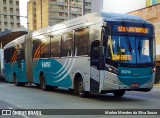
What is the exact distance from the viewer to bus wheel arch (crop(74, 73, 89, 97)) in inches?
667

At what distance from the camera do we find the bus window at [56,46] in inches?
778

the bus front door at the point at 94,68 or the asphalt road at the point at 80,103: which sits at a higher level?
the bus front door at the point at 94,68

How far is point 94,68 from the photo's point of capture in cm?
1572

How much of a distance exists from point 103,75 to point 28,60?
11.8 meters

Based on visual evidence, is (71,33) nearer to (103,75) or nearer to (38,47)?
(103,75)

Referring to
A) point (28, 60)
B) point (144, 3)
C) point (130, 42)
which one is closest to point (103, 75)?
point (130, 42)

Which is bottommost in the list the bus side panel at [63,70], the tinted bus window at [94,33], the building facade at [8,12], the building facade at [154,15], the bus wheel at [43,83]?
the bus wheel at [43,83]

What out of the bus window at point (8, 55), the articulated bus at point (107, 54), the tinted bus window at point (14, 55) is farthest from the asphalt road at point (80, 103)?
the bus window at point (8, 55)

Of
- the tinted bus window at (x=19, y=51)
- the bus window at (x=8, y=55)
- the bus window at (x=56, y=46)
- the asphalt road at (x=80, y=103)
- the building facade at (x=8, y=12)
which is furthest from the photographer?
the building facade at (x=8, y=12)

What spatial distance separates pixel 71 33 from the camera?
18172mm

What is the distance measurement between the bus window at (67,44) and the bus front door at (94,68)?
244 cm

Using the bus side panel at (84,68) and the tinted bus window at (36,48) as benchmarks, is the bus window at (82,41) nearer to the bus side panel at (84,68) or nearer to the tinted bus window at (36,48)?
the bus side panel at (84,68)

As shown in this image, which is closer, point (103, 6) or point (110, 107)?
point (110, 107)

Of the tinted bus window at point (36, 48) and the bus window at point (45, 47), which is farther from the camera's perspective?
the tinted bus window at point (36, 48)
